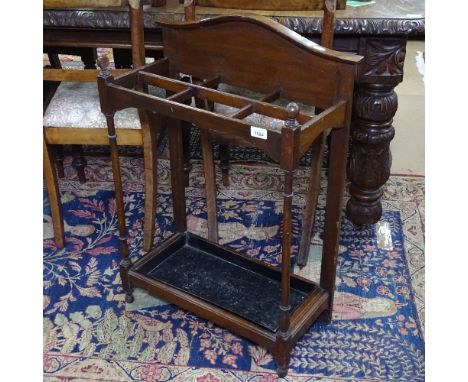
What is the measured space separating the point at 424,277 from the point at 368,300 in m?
0.24

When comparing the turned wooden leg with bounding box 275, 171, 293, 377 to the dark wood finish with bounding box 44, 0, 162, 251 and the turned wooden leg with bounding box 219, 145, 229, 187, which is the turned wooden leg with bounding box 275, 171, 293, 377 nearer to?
the dark wood finish with bounding box 44, 0, 162, 251

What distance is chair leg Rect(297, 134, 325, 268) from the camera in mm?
1926

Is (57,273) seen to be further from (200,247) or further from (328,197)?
(328,197)

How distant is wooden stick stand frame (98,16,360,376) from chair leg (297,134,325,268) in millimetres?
228

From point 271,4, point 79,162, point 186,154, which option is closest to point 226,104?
point 271,4

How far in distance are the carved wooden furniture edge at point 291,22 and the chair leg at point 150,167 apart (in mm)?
310

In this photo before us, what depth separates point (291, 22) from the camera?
183 centimetres

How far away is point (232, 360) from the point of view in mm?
1716

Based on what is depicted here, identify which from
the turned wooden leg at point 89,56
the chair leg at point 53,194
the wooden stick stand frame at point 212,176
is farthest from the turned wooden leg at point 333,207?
the turned wooden leg at point 89,56

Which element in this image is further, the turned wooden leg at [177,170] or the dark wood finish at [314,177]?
the turned wooden leg at [177,170]

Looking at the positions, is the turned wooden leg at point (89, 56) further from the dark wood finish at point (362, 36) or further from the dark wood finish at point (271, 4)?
the dark wood finish at point (271, 4)

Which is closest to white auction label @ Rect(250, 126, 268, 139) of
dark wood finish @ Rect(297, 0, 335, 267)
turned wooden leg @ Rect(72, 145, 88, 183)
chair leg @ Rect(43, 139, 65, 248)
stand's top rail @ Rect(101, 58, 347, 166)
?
stand's top rail @ Rect(101, 58, 347, 166)

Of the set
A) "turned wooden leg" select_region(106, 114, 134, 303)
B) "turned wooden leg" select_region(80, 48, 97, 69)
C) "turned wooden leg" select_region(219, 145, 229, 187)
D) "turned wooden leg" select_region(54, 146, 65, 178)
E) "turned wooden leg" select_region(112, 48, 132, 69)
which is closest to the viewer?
"turned wooden leg" select_region(106, 114, 134, 303)

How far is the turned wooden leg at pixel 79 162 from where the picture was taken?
2.59 meters
